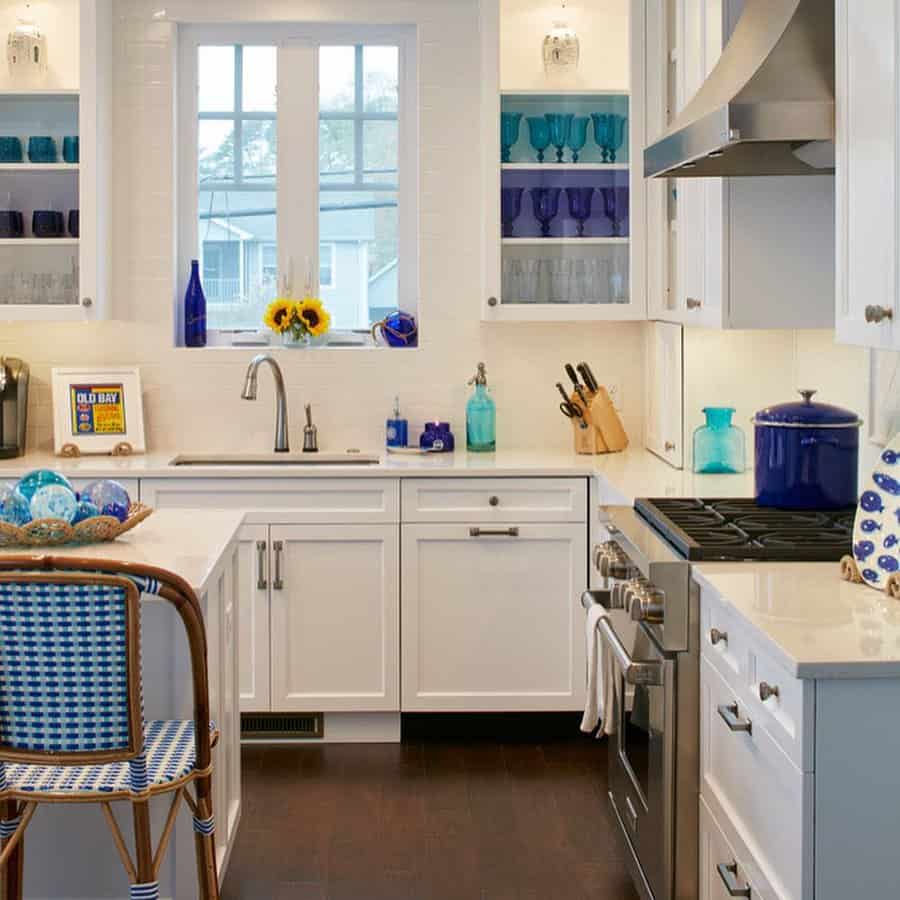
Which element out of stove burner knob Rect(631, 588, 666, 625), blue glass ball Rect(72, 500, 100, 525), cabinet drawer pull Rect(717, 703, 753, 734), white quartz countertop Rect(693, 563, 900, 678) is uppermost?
blue glass ball Rect(72, 500, 100, 525)

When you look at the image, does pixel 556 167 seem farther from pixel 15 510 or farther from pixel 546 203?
pixel 15 510

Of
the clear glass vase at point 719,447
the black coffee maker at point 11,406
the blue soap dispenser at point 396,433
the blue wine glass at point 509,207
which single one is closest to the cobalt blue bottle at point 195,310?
the black coffee maker at point 11,406

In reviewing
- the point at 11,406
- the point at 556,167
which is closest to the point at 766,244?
the point at 556,167

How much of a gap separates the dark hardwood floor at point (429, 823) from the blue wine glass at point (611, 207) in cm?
173

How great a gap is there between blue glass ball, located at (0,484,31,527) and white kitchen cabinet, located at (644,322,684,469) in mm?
2222

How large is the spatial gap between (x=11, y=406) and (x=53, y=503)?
6.50 feet

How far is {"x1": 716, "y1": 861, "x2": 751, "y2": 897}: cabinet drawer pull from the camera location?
2.54 m

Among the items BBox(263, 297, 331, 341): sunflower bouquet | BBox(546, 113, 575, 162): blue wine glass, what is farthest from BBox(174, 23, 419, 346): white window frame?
BBox(546, 113, 575, 162): blue wine glass

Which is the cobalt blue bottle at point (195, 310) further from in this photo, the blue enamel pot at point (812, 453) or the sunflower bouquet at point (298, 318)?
the blue enamel pot at point (812, 453)

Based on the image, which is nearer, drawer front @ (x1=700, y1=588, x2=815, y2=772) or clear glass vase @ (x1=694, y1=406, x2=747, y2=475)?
drawer front @ (x1=700, y1=588, x2=815, y2=772)

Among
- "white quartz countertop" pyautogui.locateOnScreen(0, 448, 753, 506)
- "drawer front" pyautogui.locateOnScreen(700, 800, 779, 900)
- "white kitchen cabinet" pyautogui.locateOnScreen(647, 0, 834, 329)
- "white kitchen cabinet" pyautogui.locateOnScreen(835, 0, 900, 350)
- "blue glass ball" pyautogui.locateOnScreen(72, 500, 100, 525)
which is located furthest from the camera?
"white quartz countertop" pyautogui.locateOnScreen(0, 448, 753, 506)

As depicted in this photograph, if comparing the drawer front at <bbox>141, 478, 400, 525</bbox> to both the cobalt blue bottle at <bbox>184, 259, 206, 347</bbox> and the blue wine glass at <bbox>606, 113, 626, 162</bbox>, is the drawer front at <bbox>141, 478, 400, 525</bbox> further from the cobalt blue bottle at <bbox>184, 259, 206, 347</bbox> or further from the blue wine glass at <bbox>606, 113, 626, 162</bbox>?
the blue wine glass at <bbox>606, 113, 626, 162</bbox>

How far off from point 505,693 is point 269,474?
1.05 m

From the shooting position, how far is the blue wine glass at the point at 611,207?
502cm
